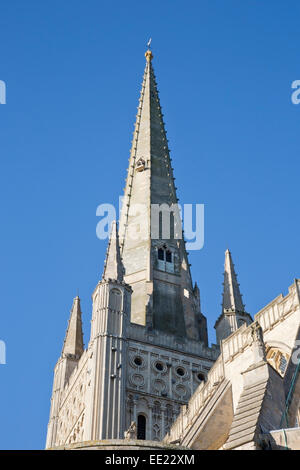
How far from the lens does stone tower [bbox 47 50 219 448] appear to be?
31516mm

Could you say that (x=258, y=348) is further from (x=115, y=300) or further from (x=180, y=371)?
(x=180, y=371)

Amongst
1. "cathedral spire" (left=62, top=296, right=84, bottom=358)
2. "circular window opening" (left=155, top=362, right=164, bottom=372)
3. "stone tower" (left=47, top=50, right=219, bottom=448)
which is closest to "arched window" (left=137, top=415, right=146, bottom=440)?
"stone tower" (left=47, top=50, right=219, bottom=448)

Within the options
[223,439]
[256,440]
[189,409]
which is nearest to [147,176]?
[189,409]

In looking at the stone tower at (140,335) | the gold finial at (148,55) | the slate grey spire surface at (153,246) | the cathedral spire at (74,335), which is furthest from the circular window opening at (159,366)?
the gold finial at (148,55)

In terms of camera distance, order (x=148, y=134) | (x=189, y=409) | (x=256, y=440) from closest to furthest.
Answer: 1. (x=256, y=440)
2. (x=189, y=409)
3. (x=148, y=134)

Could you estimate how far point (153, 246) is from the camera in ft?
134

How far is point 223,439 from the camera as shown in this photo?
23.1 meters

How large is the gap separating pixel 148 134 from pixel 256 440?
33037mm

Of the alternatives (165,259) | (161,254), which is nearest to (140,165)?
(161,254)

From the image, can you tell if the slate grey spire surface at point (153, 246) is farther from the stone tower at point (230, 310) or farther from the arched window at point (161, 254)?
the stone tower at point (230, 310)

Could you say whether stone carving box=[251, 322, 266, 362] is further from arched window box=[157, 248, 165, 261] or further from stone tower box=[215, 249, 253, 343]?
arched window box=[157, 248, 165, 261]
